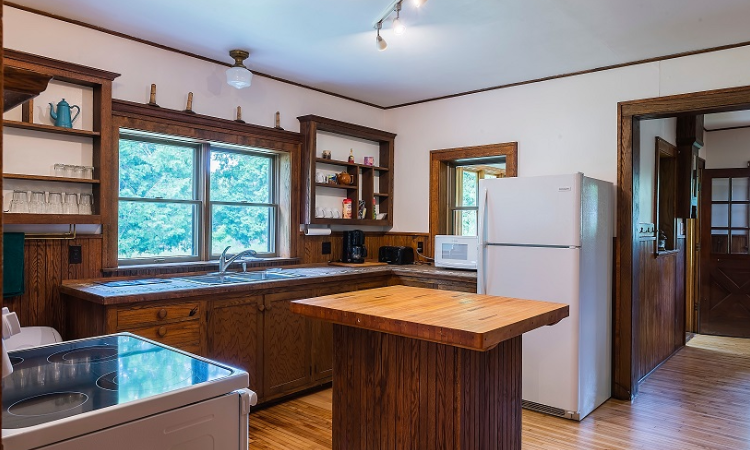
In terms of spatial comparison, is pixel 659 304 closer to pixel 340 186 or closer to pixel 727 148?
pixel 727 148

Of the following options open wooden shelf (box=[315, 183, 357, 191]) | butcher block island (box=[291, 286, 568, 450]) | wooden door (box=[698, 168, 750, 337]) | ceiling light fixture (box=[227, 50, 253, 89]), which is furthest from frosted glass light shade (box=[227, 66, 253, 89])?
Answer: wooden door (box=[698, 168, 750, 337])

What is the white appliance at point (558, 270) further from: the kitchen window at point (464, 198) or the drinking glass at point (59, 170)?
the drinking glass at point (59, 170)

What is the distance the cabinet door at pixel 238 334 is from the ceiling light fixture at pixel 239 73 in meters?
1.53

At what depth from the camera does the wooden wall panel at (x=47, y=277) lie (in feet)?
9.32

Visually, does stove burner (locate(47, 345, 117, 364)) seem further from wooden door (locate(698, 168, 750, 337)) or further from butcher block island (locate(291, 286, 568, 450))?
wooden door (locate(698, 168, 750, 337))

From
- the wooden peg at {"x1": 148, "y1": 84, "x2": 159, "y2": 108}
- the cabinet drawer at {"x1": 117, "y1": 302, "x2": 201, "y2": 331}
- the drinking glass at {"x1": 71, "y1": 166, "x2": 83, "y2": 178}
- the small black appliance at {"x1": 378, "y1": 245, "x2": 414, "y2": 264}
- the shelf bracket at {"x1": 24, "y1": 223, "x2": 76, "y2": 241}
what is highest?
the wooden peg at {"x1": 148, "y1": 84, "x2": 159, "y2": 108}

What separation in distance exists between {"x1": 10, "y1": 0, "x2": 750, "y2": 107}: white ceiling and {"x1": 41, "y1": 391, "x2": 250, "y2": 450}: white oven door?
88.8 inches

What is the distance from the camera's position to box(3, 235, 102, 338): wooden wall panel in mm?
2840

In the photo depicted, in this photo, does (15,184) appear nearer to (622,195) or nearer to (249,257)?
(249,257)

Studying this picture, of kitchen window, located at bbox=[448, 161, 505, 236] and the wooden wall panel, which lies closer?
the wooden wall panel

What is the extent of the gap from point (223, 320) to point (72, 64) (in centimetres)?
173

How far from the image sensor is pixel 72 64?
9.36 feet

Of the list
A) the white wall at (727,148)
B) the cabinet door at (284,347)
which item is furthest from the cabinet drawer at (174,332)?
the white wall at (727,148)

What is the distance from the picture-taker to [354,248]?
15.1 feet
